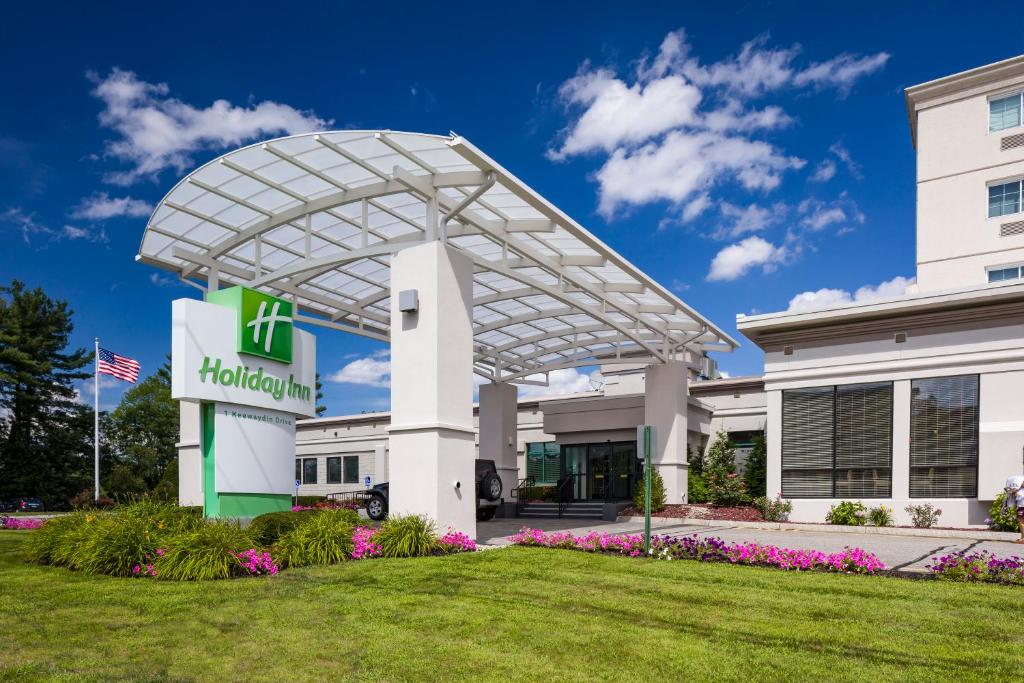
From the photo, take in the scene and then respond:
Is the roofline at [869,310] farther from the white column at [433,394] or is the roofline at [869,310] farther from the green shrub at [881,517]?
the white column at [433,394]

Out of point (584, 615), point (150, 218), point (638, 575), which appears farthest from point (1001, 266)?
point (150, 218)

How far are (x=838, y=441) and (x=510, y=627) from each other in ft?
49.5

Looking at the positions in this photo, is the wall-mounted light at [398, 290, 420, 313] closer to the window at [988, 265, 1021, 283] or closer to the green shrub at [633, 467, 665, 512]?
the green shrub at [633, 467, 665, 512]

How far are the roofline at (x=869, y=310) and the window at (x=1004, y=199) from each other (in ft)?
31.7

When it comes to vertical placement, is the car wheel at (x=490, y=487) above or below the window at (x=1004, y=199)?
below

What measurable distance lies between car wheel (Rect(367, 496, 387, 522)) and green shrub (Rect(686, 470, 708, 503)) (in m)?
9.69

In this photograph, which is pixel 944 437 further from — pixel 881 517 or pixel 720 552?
pixel 720 552

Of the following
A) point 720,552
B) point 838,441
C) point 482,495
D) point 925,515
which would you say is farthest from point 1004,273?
point 720,552

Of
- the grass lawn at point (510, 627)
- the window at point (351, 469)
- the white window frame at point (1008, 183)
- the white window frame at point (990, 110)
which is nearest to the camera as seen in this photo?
the grass lawn at point (510, 627)

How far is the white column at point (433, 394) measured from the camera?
13.2 meters

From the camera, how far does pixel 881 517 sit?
18672mm

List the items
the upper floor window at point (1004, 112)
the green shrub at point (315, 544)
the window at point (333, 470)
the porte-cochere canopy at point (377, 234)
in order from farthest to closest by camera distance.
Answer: the window at point (333, 470), the upper floor window at point (1004, 112), the porte-cochere canopy at point (377, 234), the green shrub at point (315, 544)

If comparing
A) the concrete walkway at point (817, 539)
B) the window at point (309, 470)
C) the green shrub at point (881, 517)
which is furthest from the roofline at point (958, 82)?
the window at point (309, 470)

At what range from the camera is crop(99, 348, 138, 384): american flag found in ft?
89.9
